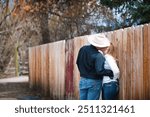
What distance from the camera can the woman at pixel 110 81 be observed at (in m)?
7.59

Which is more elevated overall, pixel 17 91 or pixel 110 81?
pixel 110 81

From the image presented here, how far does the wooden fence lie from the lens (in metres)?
7.67

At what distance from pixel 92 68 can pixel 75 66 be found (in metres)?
3.29

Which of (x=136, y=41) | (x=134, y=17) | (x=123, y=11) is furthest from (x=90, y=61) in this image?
(x=123, y=11)

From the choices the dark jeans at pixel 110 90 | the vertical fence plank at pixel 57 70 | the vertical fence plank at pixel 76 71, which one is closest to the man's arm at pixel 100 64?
the dark jeans at pixel 110 90

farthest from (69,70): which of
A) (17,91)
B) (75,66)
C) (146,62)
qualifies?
(17,91)

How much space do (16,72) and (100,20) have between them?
5.71 metres

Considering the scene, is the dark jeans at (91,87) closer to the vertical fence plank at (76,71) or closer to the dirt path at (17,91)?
the vertical fence plank at (76,71)

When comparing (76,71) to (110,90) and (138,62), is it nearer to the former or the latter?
(110,90)

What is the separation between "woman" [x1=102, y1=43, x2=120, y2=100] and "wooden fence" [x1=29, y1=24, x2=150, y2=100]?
0.22 m

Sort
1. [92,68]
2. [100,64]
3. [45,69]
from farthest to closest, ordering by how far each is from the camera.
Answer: [45,69]
[92,68]
[100,64]

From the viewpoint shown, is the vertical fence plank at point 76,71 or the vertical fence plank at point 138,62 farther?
the vertical fence plank at point 76,71

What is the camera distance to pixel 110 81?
7.72 metres

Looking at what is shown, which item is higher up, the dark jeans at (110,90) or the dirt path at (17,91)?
the dark jeans at (110,90)
